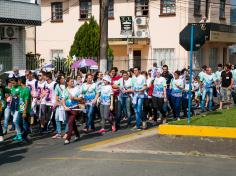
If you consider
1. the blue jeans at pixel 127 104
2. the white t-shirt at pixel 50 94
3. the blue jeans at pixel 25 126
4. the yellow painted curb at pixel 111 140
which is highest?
the white t-shirt at pixel 50 94

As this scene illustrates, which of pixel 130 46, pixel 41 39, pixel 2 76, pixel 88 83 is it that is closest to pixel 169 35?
pixel 130 46

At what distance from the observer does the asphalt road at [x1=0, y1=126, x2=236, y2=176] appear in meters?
9.52

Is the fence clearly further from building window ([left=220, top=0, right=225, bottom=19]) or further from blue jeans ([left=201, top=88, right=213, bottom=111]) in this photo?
building window ([left=220, top=0, right=225, bottom=19])

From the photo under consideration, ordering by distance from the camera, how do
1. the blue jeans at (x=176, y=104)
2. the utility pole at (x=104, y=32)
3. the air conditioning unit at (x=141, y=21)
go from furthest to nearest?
the air conditioning unit at (x=141, y=21) < the utility pole at (x=104, y=32) < the blue jeans at (x=176, y=104)

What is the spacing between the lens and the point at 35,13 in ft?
71.8

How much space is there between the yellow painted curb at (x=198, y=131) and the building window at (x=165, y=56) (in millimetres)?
19886

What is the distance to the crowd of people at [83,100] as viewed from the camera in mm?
13156

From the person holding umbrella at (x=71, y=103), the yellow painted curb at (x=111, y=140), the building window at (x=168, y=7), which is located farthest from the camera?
the building window at (x=168, y=7)

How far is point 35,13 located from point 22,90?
9.39 m

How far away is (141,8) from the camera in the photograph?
110 feet

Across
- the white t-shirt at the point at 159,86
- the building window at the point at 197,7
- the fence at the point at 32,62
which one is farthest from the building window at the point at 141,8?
the white t-shirt at the point at 159,86

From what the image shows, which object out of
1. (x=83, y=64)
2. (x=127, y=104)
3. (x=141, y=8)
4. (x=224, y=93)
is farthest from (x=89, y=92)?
(x=141, y=8)

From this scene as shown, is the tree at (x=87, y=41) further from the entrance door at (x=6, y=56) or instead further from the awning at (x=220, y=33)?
the entrance door at (x=6, y=56)

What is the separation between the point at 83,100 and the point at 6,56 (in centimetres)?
948
